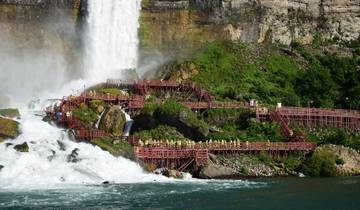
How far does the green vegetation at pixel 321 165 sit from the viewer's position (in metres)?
56.7

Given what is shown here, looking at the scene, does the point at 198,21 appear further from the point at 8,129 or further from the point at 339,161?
the point at 8,129

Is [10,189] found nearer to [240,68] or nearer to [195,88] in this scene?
[195,88]

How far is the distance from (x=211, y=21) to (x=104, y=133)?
34300mm

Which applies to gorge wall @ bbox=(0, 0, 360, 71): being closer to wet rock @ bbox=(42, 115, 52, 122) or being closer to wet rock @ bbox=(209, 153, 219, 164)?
wet rock @ bbox=(42, 115, 52, 122)

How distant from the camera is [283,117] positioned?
217ft

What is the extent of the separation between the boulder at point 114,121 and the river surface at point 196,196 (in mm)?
13665

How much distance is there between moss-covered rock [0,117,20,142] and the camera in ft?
→ 180

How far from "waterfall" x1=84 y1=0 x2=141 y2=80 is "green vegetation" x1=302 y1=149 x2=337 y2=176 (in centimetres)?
3160

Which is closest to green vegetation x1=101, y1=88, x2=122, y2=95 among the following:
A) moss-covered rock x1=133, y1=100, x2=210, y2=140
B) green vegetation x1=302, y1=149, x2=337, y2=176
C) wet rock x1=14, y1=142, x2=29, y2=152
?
moss-covered rock x1=133, y1=100, x2=210, y2=140

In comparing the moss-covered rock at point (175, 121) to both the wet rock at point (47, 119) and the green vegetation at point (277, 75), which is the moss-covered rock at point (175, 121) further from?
the green vegetation at point (277, 75)

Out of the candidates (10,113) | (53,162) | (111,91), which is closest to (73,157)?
(53,162)

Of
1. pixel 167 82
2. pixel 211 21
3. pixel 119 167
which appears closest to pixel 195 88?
pixel 167 82

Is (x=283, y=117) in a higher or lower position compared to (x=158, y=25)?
lower

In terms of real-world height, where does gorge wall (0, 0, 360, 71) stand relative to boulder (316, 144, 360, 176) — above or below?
above
